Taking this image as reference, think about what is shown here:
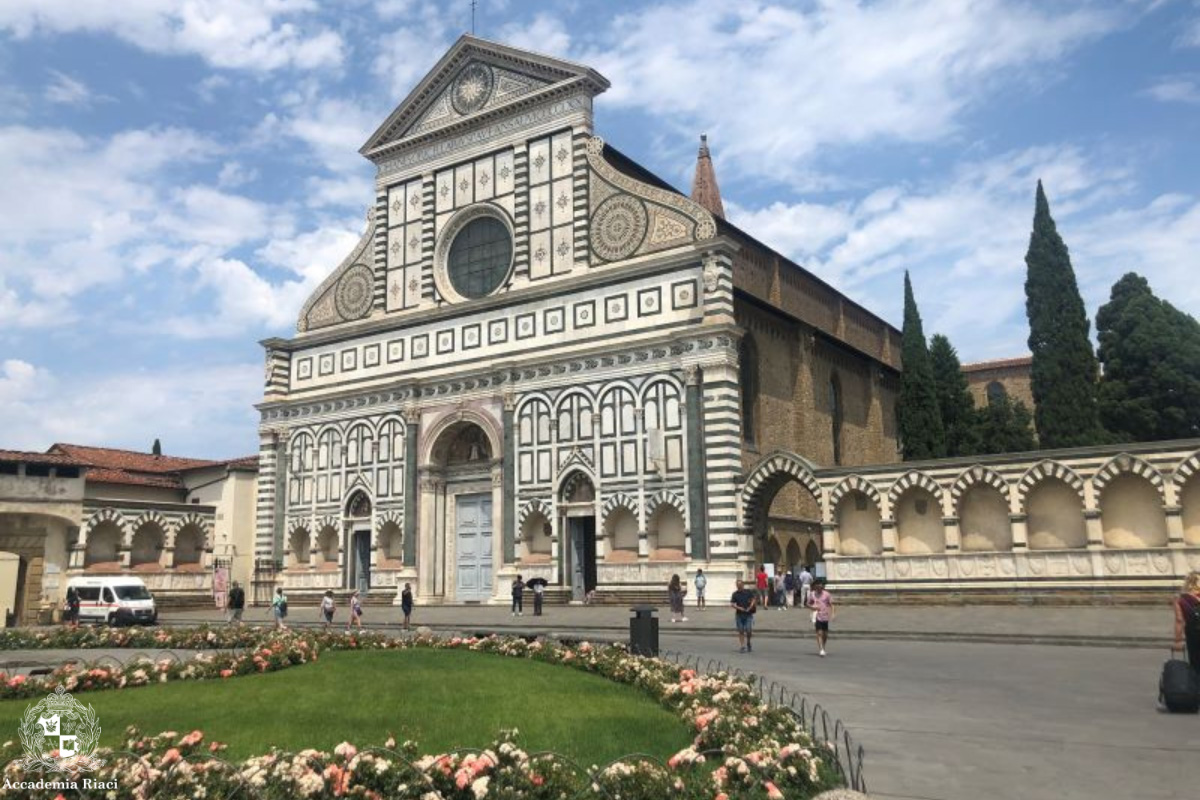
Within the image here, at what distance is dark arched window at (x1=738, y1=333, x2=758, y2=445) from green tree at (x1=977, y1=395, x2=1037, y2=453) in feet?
49.0

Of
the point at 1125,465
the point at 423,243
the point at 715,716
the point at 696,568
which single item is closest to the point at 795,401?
the point at 696,568

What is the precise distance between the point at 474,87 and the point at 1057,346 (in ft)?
87.3

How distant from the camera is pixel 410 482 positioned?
37750mm

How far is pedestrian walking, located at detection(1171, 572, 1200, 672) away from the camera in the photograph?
36.0 feet

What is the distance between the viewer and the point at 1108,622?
71.0ft

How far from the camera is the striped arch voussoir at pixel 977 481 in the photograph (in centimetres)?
2777

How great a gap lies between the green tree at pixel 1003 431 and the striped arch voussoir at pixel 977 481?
16.5 metres

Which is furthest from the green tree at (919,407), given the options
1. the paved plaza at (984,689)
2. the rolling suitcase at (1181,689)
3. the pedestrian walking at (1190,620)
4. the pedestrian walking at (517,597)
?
the rolling suitcase at (1181,689)

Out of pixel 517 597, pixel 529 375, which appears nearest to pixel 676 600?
pixel 517 597

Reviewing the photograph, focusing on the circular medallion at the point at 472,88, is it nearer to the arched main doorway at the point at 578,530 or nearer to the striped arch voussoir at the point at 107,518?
the arched main doorway at the point at 578,530

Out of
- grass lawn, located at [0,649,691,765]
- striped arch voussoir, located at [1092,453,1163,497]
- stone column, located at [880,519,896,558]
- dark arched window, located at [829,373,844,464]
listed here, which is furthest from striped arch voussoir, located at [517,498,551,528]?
grass lawn, located at [0,649,691,765]

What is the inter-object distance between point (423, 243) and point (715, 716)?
112ft

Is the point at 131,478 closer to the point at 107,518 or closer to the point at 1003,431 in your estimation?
the point at 107,518

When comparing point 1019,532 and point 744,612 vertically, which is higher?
point 1019,532
